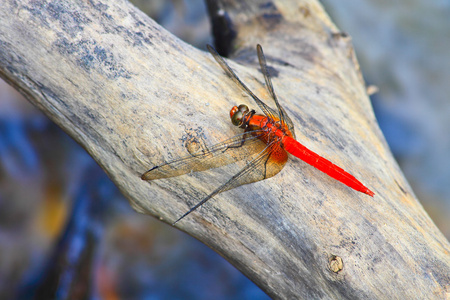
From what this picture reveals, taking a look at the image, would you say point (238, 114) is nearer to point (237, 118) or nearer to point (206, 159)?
point (237, 118)

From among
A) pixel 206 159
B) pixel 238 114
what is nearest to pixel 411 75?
pixel 238 114

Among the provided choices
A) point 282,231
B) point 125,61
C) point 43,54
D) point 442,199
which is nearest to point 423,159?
Answer: point 442,199

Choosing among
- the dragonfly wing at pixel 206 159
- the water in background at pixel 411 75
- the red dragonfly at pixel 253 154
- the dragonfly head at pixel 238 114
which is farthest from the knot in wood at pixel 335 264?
the water in background at pixel 411 75

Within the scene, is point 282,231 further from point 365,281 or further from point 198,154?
point 198,154

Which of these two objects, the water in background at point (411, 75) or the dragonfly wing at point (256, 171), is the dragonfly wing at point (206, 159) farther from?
the water in background at point (411, 75)

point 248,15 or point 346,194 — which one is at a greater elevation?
point 248,15

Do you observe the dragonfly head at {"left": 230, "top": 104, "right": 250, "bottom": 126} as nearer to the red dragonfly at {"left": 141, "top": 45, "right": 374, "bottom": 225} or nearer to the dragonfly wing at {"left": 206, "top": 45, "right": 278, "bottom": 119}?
the red dragonfly at {"left": 141, "top": 45, "right": 374, "bottom": 225}

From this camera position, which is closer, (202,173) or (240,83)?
(202,173)
